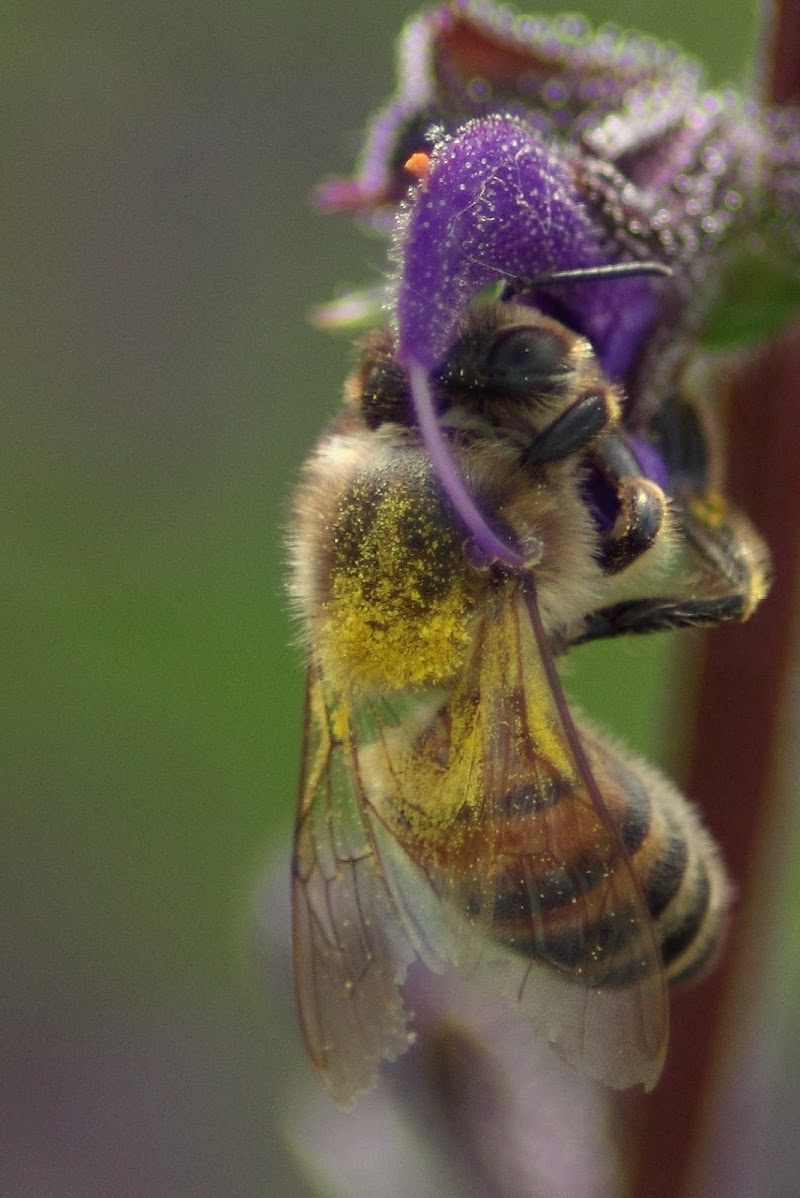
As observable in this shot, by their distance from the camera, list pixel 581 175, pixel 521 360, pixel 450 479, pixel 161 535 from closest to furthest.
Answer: pixel 450 479
pixel 521 360
pixel 581 175
pixel 161 535

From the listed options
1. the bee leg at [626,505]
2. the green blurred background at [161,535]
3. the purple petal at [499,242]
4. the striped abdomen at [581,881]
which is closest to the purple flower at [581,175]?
the purple petal at [499,242]

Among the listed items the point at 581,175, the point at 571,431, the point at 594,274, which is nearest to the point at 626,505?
the point at 571,431

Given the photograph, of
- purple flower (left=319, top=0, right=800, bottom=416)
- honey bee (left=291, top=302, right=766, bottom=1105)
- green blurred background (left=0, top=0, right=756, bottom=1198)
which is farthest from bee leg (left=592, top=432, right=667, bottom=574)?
green blurred background (left=0, top=0, right=756, bottom=1198)

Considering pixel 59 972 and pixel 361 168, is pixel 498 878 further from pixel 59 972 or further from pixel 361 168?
pixel 59 972

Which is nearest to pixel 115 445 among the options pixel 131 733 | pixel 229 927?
pixel 131 733

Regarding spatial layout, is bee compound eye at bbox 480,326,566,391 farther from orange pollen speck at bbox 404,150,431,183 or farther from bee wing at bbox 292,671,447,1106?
bee wing at bbox 292,671,447,1106

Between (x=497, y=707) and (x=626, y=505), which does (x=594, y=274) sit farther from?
(x=497, y=707)
